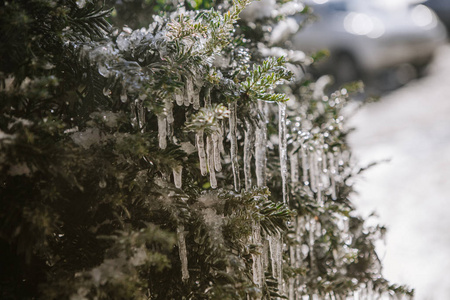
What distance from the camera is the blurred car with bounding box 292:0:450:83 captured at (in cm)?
875

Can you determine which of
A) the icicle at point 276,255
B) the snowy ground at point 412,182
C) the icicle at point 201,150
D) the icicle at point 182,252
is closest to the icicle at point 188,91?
the icicle at point 201,150

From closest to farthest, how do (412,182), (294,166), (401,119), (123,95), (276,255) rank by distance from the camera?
1. (123,95)
2. (276,255)
3. (294,166)
4. (412,182)
5. (401,119)

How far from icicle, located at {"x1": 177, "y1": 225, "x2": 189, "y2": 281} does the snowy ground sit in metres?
1.65

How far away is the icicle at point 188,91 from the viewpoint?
59.2 inches

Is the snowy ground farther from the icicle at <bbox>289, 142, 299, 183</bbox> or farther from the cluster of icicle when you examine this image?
the cluster of icicle

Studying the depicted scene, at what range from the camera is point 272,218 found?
4.81 ft

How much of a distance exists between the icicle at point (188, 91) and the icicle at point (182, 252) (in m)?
0.49

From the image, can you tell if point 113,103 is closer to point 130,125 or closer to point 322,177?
point 130,125

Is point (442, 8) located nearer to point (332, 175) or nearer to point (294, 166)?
point (332, 175)

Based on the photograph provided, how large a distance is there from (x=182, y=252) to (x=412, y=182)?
5139 mm

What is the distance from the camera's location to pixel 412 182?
5676 millimetres

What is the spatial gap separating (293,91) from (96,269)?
2.20 metres

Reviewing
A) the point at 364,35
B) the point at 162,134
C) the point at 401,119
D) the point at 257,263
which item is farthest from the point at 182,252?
the point at 364,35

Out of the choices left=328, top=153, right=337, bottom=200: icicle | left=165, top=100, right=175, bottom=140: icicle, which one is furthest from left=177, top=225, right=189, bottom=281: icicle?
left=328, top=153, right=337, bottom=200: icicle
